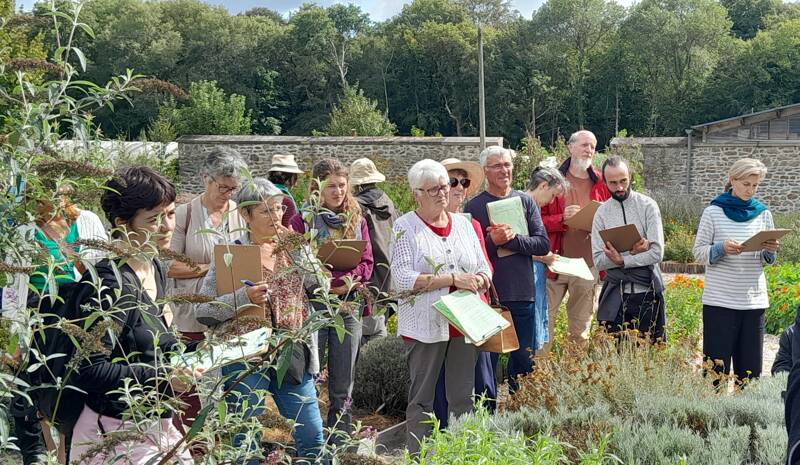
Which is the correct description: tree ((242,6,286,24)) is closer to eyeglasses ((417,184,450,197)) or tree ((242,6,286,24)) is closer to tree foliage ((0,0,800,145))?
tree foliage ((0,0,800,145))

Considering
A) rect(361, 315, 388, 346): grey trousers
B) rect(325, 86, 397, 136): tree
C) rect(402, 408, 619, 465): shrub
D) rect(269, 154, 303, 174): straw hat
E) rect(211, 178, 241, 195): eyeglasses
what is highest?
rect(325, 86, 397, 136): tree

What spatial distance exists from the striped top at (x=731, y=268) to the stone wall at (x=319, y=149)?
54.7 ft

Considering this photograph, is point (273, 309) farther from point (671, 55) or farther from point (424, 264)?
point (671, 55)

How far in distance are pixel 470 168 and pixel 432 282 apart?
1.93 meters

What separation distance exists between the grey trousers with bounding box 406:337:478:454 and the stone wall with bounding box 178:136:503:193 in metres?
17.6

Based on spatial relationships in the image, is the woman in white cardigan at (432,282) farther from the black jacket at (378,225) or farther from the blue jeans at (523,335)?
the blue jeans at (523,335)

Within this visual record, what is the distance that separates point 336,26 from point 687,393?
6029 cm

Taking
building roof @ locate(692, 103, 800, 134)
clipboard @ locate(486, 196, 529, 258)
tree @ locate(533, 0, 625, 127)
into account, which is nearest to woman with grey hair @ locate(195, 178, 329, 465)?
clipboard @ locate(486, 196, 529, 258)

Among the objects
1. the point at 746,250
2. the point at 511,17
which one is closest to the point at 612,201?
the point at 746,250

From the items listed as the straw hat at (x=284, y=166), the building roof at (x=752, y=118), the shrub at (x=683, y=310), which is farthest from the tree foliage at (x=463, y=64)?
the straw hat at (x=284, y=166)

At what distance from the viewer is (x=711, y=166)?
78.6 feet

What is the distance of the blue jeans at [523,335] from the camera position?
5328mm

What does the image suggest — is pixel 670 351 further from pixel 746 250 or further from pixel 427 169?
pixel 427 169

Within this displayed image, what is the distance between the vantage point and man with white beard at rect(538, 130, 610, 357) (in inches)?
246
